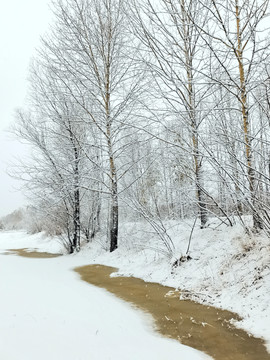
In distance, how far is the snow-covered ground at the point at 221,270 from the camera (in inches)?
169

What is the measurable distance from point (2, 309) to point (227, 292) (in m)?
3.62

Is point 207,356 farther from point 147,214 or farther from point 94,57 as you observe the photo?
point 94,57

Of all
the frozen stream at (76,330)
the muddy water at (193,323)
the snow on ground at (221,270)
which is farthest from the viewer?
the snow on ground at (221,270)

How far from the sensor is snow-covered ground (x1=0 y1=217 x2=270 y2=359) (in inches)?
169

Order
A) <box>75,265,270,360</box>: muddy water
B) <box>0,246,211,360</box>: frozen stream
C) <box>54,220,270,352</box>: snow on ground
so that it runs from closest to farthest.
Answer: <box>0,246,211,360</box>: frozen stream → <box>75,265,270,360</box>: muddy water → <box>54,220,270,352</box>: snow on ground

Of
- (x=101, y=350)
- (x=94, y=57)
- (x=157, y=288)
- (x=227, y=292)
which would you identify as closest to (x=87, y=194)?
(x=94, y=57)

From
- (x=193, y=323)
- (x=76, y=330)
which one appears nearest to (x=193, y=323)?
(x=193, y=323)

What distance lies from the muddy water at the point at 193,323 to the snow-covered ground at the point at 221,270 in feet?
0.75

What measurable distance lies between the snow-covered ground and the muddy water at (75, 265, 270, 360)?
23 cm

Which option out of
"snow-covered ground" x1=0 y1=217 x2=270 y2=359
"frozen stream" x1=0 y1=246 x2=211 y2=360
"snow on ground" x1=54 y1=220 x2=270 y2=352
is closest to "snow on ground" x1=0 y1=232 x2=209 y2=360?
"frozen stream" x1=0 y1=246 x2=211 y2=360

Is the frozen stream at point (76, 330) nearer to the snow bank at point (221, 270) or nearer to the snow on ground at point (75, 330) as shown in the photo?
the snow on ground at point (75, 330)

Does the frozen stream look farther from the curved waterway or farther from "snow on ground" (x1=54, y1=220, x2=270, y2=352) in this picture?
"snow on ground" (x1=54, y1=220, x2=270, y2=352)

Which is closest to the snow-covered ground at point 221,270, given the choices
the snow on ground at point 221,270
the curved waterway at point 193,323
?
the snow on ground at point 221,270

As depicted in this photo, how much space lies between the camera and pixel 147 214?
8.01m
